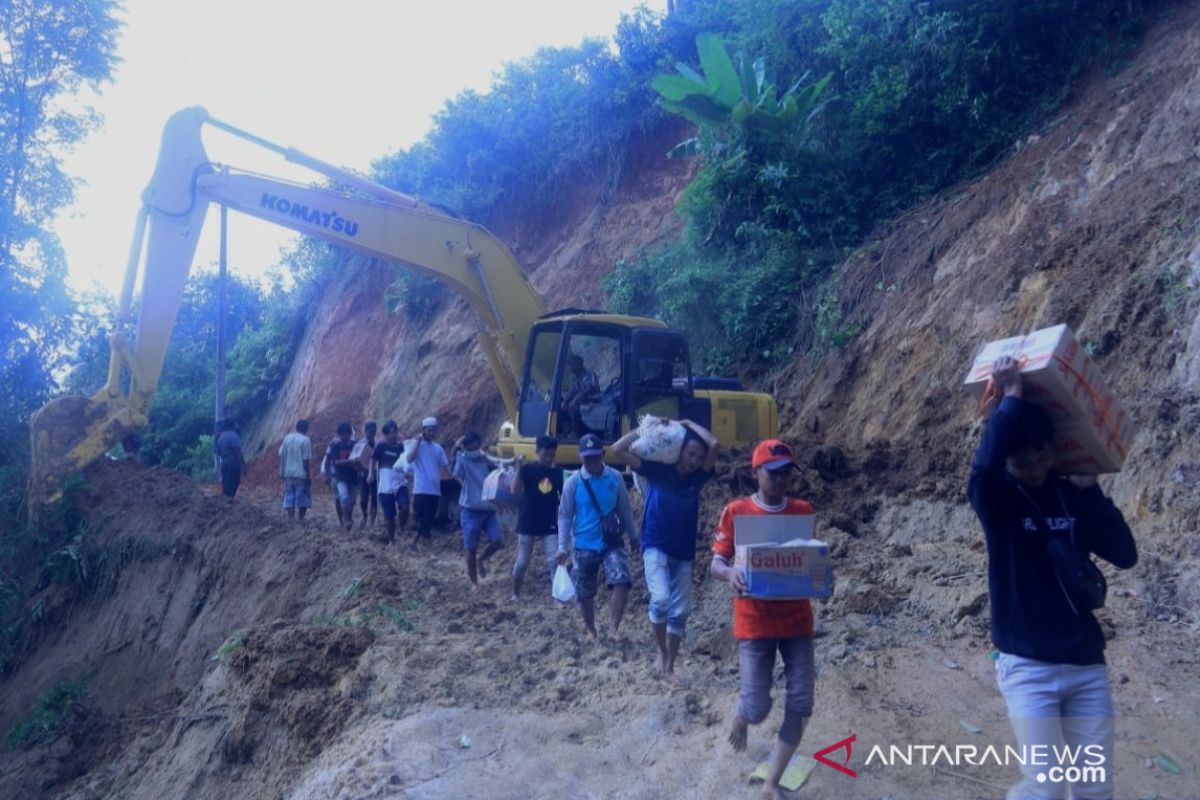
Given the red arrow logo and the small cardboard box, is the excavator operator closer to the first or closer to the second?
the red arrow logo

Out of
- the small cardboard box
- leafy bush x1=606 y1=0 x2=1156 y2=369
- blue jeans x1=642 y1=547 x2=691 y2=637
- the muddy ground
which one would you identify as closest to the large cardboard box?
the small cardboard box

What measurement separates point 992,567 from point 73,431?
11986 millimetres

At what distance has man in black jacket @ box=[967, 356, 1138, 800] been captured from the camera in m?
3.67

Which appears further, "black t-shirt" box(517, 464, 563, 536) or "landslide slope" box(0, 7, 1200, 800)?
"black t-shirt" box(517, 464, 563, 536)

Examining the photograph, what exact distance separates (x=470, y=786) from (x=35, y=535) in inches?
449

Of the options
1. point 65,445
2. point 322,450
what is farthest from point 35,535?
point 322,450

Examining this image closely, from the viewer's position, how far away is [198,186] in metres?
13.0

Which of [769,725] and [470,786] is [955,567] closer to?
[769,725]

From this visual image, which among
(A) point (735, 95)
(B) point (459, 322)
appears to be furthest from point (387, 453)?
(B) point (459, 322)

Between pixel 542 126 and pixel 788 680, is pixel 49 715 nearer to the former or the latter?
pixel 788 680

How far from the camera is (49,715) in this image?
37.0 feet

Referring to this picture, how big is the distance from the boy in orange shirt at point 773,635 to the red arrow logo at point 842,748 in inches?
16.8

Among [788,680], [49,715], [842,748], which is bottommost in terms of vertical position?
[49,715]

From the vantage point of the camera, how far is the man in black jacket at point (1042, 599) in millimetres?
3670
